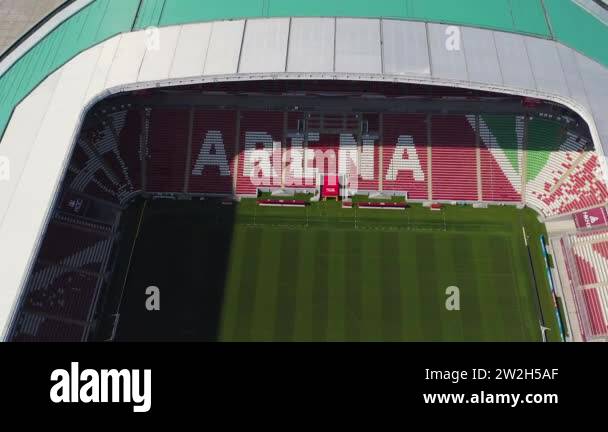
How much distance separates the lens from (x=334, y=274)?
3575 centimetres

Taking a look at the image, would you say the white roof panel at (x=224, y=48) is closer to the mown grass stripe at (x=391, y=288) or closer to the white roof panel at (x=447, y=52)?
the white roof panel at (x=447, y=52)

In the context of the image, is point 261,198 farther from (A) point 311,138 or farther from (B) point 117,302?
(B) point 117,302

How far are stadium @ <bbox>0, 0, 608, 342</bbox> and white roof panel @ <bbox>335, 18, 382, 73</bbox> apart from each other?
14cm

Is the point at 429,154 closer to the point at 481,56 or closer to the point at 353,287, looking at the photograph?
the point at 481,56

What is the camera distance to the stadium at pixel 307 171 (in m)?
31.7

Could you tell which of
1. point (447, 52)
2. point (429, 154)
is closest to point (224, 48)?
point (447, 52)

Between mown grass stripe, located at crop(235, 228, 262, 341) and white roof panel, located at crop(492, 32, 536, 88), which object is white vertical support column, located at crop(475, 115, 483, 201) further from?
mown grass stripe, located at crop(235, 228, 262, 341)

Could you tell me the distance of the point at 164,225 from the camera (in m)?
37.9

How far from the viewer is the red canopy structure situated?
3900 centimetres

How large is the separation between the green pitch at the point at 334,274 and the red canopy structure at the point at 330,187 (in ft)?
2.72

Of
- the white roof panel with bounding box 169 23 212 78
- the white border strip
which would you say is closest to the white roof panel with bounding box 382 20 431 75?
the white roof panel with bounding box 169 23 212 78

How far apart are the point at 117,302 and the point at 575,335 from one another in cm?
2952
